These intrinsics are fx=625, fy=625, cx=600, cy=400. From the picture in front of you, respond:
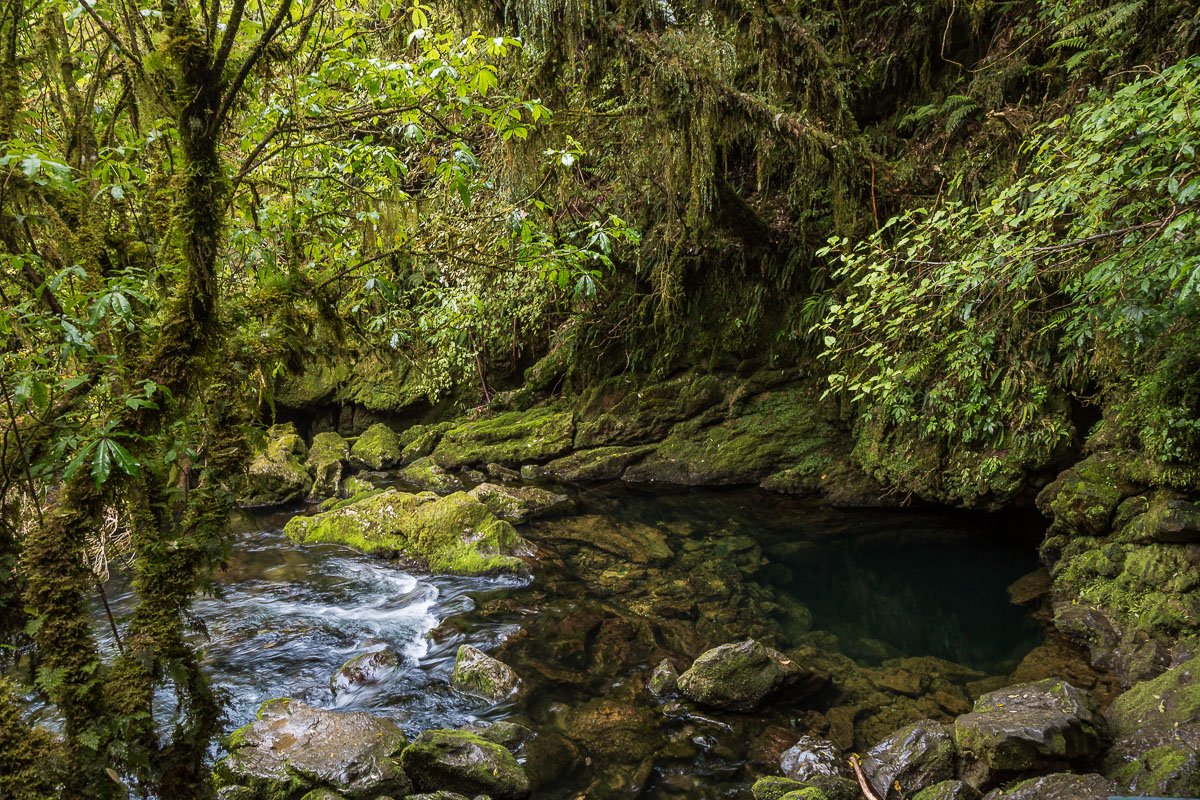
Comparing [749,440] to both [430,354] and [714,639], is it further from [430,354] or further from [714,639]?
[430,354]

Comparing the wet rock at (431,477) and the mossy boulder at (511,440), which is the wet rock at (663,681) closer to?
the wet rock at (431,477)

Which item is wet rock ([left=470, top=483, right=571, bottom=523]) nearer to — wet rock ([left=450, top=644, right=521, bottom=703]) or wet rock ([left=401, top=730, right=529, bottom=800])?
wet rock ([left=450, top=644, right=521, bottom=703])

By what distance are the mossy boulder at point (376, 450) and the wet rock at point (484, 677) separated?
9598mm

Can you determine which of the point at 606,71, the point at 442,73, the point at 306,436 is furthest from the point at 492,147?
the point at 306,436

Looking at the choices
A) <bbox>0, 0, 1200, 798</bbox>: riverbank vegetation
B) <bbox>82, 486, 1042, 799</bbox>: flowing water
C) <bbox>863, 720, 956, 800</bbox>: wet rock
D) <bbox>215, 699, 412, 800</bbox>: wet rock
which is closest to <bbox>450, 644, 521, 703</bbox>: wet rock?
<bbox>82, 486, 1042, 799</bbox>: flowing water

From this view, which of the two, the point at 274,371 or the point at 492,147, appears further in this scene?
the point at 492,147

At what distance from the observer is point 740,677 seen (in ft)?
16.9

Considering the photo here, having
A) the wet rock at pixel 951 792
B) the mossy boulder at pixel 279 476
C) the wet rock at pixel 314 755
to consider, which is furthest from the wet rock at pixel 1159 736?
the mossy boulder at pixel 279 476

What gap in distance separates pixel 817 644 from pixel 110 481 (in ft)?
19.9

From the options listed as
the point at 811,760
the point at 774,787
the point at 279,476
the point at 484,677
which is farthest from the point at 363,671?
the point at 279,476

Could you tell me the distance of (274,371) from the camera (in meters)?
3.07

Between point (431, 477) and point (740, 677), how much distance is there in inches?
352

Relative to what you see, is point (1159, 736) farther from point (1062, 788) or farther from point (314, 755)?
point (314, 755)

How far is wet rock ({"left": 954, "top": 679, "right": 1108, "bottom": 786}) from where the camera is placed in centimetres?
375
